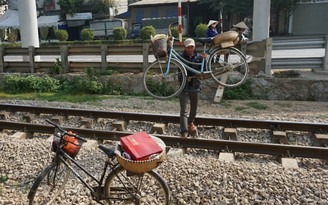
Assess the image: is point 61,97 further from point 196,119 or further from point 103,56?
point 196,119

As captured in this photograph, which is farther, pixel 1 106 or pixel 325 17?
pixel 325 17

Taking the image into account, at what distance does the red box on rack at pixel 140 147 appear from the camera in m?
3.78

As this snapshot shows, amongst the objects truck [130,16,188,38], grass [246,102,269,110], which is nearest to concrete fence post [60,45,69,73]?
grass [246,102,269,110]

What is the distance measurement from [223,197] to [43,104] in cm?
673

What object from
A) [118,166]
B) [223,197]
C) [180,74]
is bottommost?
[223,197]

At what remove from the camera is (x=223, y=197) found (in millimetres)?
4566

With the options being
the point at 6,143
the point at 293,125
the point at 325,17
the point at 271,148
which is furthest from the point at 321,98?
the point at 325,17

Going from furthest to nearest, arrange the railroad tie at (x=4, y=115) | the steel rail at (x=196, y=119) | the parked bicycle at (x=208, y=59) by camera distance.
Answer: the railroad tie at (x=4, y=115) → the steel rail at (x=196, y=119) → the parked bicycle at (x=208, y=59)

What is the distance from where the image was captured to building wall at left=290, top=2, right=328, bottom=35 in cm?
3347

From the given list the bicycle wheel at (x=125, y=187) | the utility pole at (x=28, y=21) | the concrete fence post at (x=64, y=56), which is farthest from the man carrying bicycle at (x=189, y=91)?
the utility pole at (x=28, y=21)

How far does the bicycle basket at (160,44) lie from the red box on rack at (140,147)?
A: 2685mm

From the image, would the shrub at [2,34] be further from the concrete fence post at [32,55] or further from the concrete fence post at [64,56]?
the concrete fence post at [64,56]

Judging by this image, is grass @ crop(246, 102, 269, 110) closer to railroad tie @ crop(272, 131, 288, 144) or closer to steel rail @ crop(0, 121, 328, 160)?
railroad tie @ crop(272, 131, 288, 144)

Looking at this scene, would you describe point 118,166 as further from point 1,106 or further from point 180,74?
point 1,106
